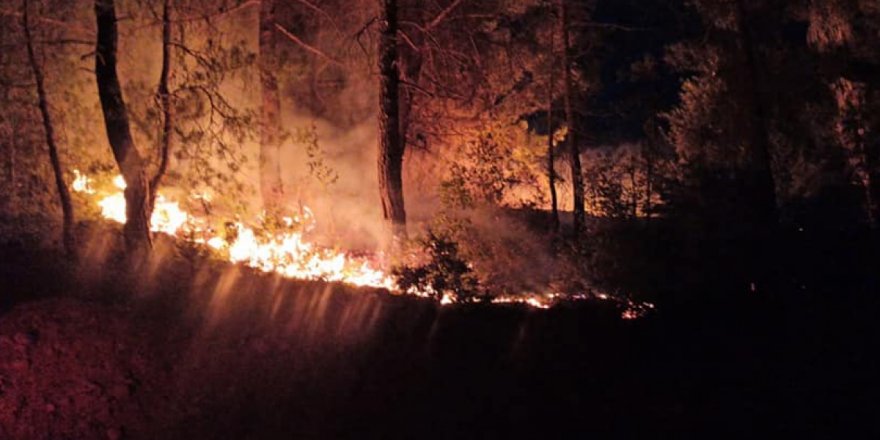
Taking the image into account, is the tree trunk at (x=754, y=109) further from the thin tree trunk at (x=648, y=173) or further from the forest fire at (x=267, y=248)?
the forest fire at (x=267, y=248)

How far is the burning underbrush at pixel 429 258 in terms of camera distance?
9633 mm

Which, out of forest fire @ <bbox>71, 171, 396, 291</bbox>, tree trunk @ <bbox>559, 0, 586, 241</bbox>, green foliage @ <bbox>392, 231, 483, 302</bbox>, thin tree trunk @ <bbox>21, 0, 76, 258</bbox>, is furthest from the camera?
tree trunk @ <bbox>559, 0, 586, 241</bbox>

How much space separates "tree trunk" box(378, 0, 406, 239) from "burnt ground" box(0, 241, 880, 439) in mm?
3624

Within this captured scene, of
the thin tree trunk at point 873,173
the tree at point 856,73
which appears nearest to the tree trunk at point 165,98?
the tree at point 856,73

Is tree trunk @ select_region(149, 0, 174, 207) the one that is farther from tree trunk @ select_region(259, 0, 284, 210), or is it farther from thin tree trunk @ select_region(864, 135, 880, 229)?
thin tree trunk @ select_region(864, 135, 880, 229)

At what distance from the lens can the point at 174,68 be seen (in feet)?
42.5

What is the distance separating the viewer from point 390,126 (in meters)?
12.7

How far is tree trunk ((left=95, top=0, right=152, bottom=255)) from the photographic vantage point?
10164 mm

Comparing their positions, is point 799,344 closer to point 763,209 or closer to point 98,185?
point 763,209

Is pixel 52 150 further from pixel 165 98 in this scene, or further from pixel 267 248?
pixel 267 248

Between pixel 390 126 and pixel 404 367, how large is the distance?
5.84m

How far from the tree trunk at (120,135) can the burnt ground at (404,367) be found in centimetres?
143

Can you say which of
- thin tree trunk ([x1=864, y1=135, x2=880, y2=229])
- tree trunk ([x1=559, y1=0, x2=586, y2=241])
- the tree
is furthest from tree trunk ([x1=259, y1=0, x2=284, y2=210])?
thin tree trunk ([x1=864, y1=135, x2=880, y2=229])

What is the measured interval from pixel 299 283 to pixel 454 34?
7.72 m
